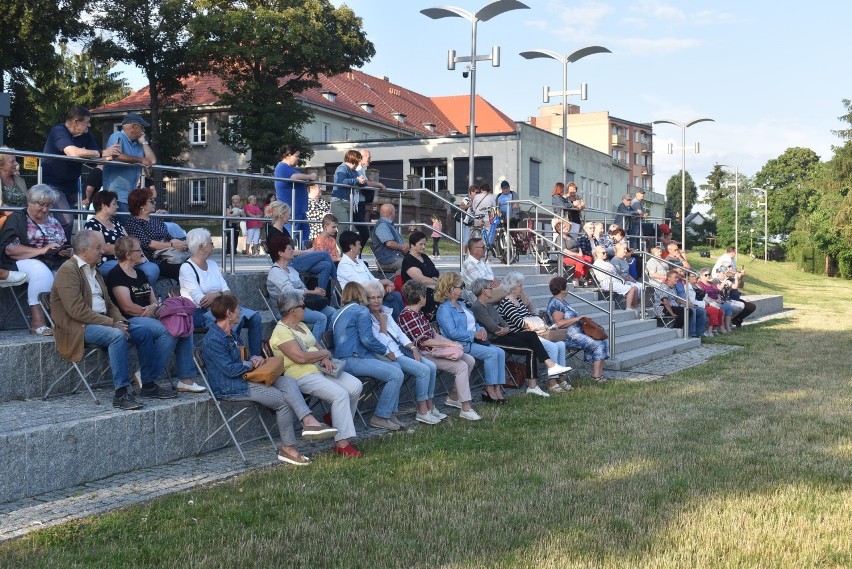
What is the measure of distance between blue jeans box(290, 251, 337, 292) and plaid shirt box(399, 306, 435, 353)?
1.18 m

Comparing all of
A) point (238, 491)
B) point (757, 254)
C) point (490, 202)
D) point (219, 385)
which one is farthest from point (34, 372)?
point (757, 254)

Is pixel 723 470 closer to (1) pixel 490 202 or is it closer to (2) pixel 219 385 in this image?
(2) pixel 219 385

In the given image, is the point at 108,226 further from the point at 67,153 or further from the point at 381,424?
the point at 381,424

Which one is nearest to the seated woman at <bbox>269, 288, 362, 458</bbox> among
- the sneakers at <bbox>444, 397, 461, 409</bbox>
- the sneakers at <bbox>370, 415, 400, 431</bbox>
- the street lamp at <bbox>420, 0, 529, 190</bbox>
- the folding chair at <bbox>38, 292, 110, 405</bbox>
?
the sneakers at <bbox>370, 415, 400, 431</bbox>

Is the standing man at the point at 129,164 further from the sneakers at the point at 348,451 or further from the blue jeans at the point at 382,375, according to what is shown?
the sneakers at the point at 348,451

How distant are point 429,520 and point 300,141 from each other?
38110 mm

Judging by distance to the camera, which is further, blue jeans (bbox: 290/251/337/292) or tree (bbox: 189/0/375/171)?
tree (bbox: 189/0/375/171)

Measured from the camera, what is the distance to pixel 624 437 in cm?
912

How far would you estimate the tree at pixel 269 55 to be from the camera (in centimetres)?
4078

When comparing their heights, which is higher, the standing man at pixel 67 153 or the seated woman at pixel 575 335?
the standing man at pixel 67 153

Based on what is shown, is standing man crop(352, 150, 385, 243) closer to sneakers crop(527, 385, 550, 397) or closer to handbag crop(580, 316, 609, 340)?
handbag crop(580, 316, 609, 340)

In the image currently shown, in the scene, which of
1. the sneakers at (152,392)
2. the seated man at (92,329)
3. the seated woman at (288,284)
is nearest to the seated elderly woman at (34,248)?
the seated man at (92,329)

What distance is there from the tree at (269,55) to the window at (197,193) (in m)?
13.4

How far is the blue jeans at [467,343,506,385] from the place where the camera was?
1121 centimetres
